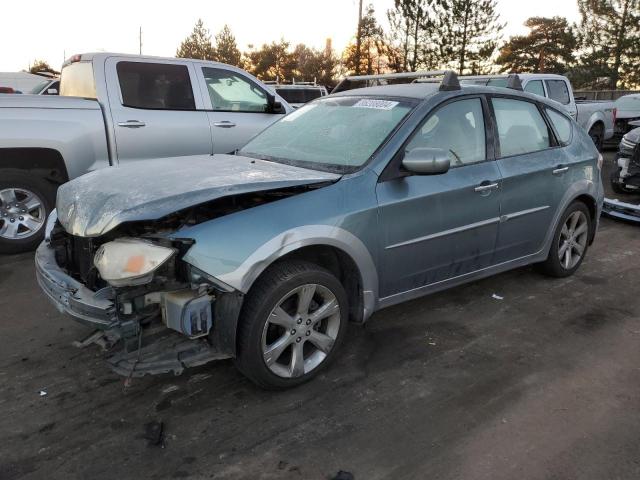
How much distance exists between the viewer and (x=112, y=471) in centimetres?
251

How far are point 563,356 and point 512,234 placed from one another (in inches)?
41.4

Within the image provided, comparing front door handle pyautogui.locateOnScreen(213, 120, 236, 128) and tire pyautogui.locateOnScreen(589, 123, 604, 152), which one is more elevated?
tire pyautogui.locateOnScreen(589, 123, 604, 152)

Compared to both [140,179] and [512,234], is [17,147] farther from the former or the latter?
[512,234]

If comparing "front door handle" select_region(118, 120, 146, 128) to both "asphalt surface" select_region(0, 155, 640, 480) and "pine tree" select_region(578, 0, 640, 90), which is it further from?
"pine tree" select_region(578, 0, 640, 90)

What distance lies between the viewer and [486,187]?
12.9 ft

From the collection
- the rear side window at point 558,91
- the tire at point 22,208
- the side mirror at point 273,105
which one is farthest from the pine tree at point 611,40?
the tire at point 22,208

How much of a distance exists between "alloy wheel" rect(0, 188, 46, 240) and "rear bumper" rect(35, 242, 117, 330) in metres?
2.85

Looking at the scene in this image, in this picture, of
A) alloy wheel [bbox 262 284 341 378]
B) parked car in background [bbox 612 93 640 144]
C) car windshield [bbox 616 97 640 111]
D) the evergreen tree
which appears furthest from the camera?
the evergreen tree

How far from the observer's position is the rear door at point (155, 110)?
6.07m

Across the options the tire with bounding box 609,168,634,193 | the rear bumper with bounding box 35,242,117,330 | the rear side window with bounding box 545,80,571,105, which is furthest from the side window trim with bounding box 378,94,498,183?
the rear side window with bounding box 545,80,571,105

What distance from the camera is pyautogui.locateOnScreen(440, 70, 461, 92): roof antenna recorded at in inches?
154

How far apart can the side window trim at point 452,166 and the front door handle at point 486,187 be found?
175mm

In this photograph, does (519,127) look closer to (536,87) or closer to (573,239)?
(573,239)

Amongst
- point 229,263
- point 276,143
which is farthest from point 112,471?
point 276,143
